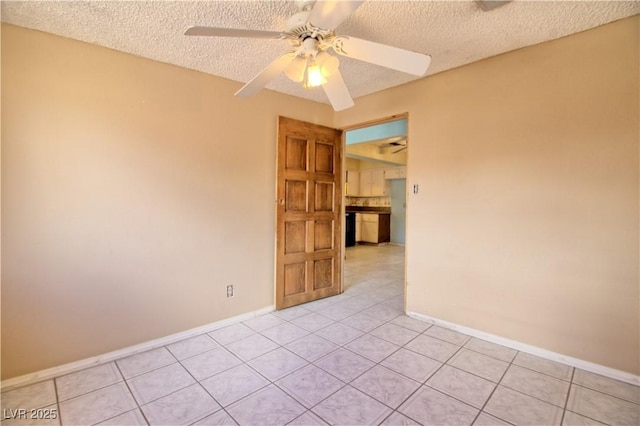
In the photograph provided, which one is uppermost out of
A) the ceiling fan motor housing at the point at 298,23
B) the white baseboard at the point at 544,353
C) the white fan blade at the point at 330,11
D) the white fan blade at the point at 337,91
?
the ceiling fan motor housing at the point at 298,23

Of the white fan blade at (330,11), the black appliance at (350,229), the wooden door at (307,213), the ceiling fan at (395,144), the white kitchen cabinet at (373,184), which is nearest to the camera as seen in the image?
the white fan blade at (330,11)

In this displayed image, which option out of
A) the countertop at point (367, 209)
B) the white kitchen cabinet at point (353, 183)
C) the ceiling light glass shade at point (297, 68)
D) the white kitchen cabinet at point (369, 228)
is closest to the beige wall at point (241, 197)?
the ceiling light glass shade at point (297, 68)

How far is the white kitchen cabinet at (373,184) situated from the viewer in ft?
27.1

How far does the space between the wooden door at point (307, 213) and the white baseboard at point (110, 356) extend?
684 millimetres

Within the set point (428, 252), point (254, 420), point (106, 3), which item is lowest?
point (254, 420)

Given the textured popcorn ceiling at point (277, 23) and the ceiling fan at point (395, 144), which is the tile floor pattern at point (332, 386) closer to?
the textured popcorn ceiling at point (277, 23)

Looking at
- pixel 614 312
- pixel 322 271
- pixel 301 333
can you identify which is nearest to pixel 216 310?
pixel 301 333

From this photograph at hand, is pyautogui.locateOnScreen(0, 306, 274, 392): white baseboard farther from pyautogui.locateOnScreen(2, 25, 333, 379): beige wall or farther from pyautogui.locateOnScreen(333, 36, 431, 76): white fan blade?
pyautogui.locateOnScreen(333, 36, 431, 76): white fan blade

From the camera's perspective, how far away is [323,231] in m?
3.63

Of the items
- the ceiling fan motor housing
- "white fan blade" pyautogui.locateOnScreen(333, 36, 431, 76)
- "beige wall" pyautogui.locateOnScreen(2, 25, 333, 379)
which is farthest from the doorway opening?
the ceiling fan motor housing

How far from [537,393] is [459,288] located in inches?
38.9

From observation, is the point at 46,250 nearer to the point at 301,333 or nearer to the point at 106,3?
the point at 106,3

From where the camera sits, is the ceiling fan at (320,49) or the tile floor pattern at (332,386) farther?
the tile floor pattern at (332,386)

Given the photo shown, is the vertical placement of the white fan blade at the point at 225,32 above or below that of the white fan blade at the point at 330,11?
above
